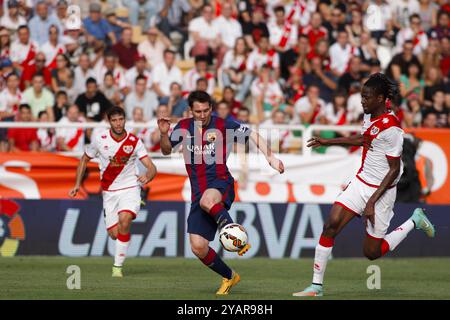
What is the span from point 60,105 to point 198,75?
3.03 meters

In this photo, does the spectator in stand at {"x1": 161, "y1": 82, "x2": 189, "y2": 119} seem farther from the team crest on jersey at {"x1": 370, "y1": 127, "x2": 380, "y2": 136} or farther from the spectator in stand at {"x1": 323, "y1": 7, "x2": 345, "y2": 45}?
the team crest on jersey at {"x1": 370, "y1": 127, "x2": 380, "y2": 136}

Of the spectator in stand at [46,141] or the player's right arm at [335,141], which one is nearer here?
the player's right arm at [335,141]

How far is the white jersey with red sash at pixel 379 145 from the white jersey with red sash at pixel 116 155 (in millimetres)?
4294

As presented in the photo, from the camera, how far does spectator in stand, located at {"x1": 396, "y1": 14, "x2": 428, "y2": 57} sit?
25672 millimetres

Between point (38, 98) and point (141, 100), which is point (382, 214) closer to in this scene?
point (141, 100)

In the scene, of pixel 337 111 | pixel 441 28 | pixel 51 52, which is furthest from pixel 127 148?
pixel 441 28

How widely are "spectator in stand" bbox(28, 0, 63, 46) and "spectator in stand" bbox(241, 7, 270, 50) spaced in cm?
417

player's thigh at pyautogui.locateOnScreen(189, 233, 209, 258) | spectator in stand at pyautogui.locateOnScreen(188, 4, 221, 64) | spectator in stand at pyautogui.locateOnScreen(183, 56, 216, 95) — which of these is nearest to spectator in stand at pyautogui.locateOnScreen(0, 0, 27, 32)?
spectator in stand at pyautogui.locateOnScreen(183, 56, 216, 95)

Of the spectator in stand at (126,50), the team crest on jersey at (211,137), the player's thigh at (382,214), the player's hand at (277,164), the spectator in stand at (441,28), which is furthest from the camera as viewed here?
the spectator in stand at (441,28)

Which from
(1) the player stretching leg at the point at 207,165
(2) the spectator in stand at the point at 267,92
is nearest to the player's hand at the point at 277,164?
(1) the player stretching leg at the point at 207,165

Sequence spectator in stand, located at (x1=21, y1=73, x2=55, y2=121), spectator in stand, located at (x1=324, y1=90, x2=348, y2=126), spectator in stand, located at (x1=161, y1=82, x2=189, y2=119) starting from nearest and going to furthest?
spectator in stand, located at (x1=21, y1=73, x2=55, y2=121)
spectator in stand, located at (x1=161, y1=82, x2=189, y2=119)
spectator in stand, located at (x1=324, y1=90, x2=348, y2=126)

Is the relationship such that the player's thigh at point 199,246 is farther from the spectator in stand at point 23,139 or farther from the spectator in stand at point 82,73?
the spectator in stand at point 82,73

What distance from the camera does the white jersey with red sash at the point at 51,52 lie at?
74.1 feet
